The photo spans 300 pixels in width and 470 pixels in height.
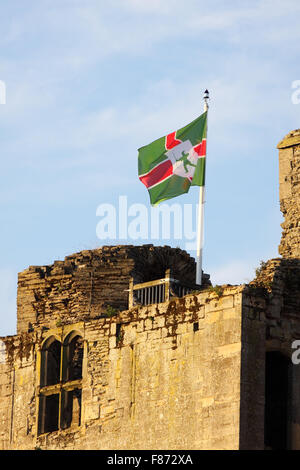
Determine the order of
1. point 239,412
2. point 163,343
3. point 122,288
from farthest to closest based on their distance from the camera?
1. point 122,288
2. point 163,343
3. point 239,412

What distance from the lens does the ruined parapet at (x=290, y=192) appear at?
48031 mm

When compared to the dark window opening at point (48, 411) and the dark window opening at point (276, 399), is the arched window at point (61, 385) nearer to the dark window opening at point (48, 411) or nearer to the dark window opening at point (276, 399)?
the dark window opening at point (48, 411)

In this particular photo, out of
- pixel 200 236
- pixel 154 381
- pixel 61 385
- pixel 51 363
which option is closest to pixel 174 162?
pixel 200 236

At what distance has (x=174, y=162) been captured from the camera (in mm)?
47844

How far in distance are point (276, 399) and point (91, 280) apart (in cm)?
726

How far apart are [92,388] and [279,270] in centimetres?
627

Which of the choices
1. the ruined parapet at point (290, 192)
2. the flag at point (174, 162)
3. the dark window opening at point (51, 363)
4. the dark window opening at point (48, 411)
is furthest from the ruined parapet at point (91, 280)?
the ruined parapet at point (290, 192)

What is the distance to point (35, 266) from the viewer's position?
50.7 m

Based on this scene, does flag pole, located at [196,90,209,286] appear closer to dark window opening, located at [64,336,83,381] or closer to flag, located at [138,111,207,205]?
flag, located at [138,111,207,205]

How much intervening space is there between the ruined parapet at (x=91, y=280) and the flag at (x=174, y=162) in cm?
238

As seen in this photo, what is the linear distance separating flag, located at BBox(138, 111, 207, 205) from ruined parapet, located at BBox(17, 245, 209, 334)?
238cm

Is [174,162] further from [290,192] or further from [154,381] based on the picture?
[154,381]
